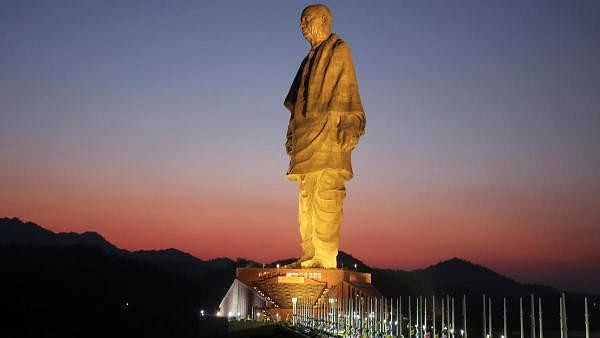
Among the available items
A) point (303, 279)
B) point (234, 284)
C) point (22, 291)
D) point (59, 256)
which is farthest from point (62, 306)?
point (303, 279)

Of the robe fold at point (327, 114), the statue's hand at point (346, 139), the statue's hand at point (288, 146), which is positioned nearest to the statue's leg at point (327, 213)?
the robe fold at point (327, 114)

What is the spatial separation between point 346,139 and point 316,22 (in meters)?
4.91

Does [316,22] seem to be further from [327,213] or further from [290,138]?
[327,213]

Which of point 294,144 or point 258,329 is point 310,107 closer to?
point 294,144

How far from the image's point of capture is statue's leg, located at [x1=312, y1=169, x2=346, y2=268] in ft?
101

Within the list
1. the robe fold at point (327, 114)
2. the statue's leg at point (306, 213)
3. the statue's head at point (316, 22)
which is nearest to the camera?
the robe fold at point (327, 114)

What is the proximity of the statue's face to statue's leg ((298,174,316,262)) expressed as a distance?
5.64 metres

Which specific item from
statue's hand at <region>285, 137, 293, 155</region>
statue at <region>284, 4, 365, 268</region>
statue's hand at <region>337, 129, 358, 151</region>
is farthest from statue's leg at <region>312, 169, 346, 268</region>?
statue's hand at <region>285, 137, 293, 155</region>

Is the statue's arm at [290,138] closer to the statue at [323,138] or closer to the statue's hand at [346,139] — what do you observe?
the statue at [323,138]

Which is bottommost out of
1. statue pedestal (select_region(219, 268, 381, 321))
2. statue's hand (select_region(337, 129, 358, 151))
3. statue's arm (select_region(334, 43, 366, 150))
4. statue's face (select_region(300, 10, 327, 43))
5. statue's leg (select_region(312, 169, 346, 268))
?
statue pedestal (select_region(219, 268, 381, 321))

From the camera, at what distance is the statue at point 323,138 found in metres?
30.8

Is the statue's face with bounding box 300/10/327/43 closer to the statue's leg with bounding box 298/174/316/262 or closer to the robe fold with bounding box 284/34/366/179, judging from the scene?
the robe fold with bounding box 284/34/366/179

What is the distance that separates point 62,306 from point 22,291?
13.2 feet

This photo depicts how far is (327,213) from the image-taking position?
101 ft
